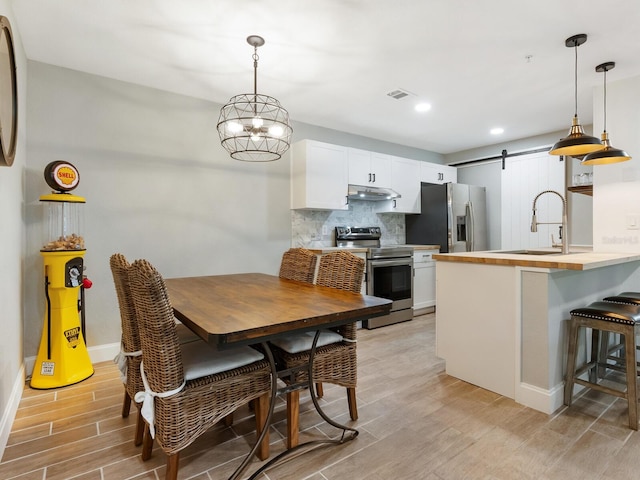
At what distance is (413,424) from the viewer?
1.99m

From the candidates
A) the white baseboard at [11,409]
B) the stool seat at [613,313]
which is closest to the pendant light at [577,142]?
the stool seat at [613,313]

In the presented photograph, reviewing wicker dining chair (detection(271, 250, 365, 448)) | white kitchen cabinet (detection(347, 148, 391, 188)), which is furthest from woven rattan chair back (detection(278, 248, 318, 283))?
white kitchen cabinet (detection(347, 148, 391, 188))

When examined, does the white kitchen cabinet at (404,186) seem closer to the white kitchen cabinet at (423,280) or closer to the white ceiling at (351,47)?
the white kitchen cabinet at (423,280)

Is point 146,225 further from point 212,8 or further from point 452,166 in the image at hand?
point 452,166

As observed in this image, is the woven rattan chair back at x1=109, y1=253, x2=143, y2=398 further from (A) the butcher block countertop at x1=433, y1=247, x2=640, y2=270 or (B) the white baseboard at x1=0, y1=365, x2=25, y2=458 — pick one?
(A) the butcher block countertop at x1=433, y1=247, x2=640, y2=270

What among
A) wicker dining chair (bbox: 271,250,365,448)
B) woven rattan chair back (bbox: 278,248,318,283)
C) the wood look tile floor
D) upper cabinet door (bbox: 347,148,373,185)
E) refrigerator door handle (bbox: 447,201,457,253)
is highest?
upper cabinet door (bbox: 347,148,373,185)

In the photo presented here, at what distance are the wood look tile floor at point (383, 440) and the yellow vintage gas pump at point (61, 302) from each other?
0.51ft

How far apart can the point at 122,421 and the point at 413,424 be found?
5.67ft

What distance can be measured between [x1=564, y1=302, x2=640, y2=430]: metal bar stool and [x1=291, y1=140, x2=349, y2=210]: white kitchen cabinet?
2.68m

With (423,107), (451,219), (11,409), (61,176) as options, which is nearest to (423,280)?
(451,219)

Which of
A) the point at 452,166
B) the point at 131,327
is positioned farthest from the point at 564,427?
the point at 452,166

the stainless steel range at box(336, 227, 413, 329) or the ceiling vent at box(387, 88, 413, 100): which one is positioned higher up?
the ceiling vent at box(387, 88, 413, 100)

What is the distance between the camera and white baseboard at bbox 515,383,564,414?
6.84 feet

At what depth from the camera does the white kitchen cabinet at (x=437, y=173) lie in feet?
17.5
